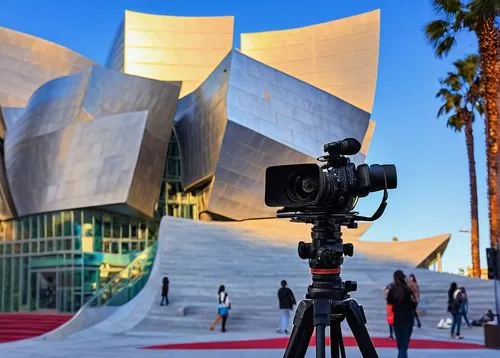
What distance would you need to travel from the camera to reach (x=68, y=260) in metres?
27.8

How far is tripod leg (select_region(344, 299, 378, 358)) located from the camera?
12.0 feet

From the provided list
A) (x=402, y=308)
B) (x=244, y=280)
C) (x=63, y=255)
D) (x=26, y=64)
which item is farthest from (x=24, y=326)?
(x=26, y=64)

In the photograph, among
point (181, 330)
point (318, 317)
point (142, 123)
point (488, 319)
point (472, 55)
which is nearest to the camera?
point (318, 317)

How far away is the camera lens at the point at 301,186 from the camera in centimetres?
376

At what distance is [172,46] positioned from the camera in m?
47.9

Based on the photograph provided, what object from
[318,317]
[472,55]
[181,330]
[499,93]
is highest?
[472,55]

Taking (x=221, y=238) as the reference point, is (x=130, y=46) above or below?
above

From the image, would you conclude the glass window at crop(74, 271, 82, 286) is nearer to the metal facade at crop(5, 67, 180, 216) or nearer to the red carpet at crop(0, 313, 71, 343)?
the metal facade at crop(5, 67, 180, 216)

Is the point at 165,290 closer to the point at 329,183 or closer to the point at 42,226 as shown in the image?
the point at 42,226

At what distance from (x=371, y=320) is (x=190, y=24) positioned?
121ft

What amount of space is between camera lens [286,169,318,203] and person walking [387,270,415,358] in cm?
381

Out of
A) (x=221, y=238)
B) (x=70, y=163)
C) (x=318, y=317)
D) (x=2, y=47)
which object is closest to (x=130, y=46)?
(x=2, y=47)

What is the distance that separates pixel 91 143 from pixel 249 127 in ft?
22.8

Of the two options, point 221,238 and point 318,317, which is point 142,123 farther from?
point 318,317
